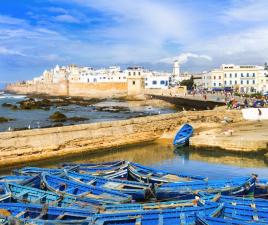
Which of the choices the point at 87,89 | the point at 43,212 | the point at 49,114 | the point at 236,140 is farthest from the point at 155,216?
the point at 87,89

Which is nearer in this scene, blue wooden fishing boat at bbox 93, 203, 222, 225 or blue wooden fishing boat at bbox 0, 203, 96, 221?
blue wooden fishing boat at bbox 93, 203, 222, 225

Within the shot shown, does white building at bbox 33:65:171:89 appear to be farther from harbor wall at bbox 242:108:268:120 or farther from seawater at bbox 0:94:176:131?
harbor wall at bbox 242:108:268:120

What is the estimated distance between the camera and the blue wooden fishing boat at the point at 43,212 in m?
13.0

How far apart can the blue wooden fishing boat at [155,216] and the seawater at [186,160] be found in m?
11.0

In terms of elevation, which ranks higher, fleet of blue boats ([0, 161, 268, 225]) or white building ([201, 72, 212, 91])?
white building ([201, 72, 212, 91])

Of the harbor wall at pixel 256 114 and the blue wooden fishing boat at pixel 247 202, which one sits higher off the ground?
the harbor wall at pixel 256 114

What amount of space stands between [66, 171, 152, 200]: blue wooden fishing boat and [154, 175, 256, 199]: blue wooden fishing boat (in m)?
0.57

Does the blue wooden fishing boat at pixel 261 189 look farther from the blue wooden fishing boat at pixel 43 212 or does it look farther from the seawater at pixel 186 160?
the blue wooden fishing boat at pixel 43 212

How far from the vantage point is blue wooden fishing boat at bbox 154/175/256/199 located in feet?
53.5

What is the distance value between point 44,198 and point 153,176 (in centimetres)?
562

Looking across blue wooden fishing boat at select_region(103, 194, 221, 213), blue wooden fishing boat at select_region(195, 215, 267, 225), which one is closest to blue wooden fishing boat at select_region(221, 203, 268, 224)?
blue wooden fishing boat at select_region(103, 194, 221, 213)

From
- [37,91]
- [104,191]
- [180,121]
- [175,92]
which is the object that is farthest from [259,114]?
[37,91]

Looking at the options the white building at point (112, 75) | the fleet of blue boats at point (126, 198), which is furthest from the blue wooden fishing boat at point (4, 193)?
the white building at point (112, 75)

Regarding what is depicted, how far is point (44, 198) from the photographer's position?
16.0 metres
